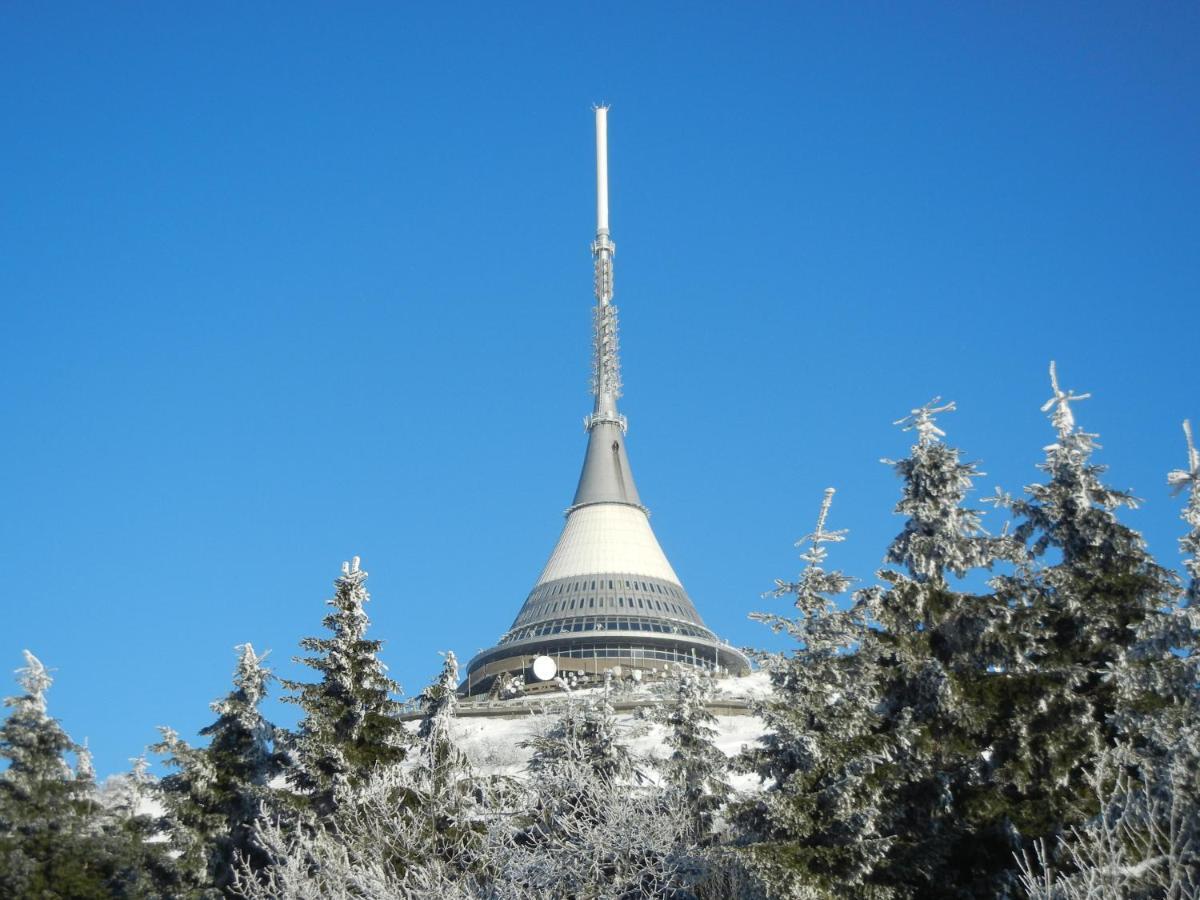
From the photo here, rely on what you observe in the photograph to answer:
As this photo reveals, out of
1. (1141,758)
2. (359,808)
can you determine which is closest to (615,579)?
(359,808)

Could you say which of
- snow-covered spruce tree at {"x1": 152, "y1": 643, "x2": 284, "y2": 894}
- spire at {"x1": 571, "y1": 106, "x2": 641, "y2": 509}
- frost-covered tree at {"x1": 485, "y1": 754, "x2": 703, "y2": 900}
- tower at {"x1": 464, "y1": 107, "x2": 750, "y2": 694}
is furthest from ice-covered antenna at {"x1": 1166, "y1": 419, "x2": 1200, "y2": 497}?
spire at {"x1": 571, "y1": 106, "x2": 641, "y2": 509}

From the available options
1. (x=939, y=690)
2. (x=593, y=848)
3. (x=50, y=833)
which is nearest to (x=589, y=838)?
(x=593, y=848)

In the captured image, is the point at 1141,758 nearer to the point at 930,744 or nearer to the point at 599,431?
the point at 930,744

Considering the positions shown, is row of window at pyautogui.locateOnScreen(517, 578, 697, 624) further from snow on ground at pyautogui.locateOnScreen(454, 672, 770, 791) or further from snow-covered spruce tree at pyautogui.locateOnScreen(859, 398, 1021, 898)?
snow-covered spruce tree at pyautogui.locateOnScreen(859, 398, 1021, 898)

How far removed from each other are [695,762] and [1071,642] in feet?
28.8

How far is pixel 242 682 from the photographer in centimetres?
3008

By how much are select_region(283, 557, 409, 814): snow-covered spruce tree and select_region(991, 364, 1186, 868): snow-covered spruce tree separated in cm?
1199

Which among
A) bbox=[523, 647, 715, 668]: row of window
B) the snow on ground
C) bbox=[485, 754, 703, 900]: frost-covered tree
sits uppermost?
bbox=[523, 647, 715, 668]: row of window

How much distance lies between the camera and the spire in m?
93.4

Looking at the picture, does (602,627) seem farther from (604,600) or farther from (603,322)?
(603,322)

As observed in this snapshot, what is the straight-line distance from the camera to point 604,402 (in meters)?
99.0

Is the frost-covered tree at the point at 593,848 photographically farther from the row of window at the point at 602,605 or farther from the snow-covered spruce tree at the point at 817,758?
the row of window at the point at 602,605

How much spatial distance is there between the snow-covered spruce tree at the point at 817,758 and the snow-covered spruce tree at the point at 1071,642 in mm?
2322

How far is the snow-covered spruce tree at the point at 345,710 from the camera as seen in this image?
87.1 feet
